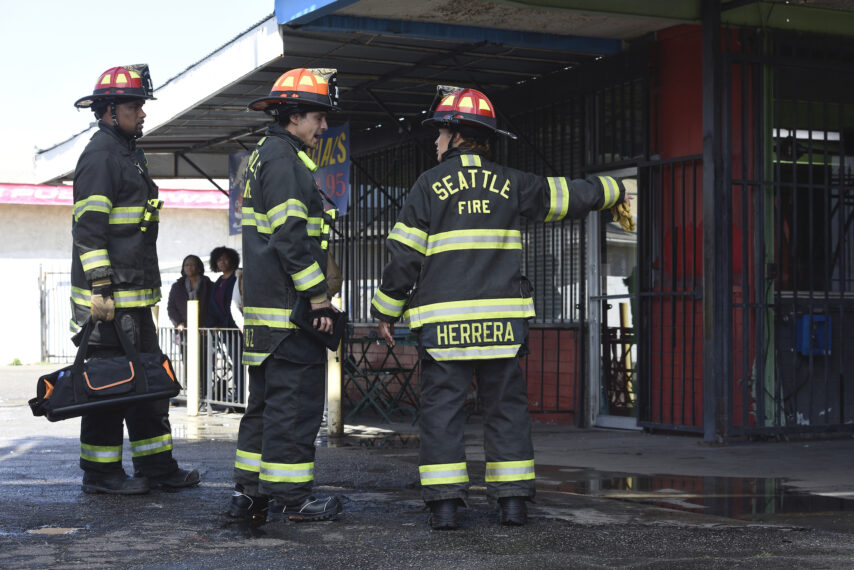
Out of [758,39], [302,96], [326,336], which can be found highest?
[758,39]

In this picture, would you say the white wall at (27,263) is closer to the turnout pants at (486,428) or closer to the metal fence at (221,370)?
the metal fence at (221,370)

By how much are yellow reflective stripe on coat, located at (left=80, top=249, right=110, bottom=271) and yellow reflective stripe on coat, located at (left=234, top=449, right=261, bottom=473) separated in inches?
55.3

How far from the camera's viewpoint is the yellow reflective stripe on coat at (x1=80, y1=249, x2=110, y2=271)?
623 centimetres

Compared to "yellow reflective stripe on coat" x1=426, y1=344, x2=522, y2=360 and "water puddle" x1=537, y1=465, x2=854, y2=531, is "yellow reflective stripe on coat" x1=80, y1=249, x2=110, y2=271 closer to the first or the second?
"yellow reflective stripe on coat" x1=426, y1=344, x2=522, y2=360

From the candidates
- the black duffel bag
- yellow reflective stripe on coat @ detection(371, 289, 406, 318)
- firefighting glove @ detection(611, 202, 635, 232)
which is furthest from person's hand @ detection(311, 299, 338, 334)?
firefighting glove @ detection(611, 202, 635, 232)

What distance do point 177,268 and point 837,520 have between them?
2174cm

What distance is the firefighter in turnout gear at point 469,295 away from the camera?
543 cm

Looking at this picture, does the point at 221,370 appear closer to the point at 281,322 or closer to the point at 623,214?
the point at 281,322

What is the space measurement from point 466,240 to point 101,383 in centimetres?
219

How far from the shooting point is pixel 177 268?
2588 cm

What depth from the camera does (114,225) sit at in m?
6.48

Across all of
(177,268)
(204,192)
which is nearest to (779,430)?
(177,268)

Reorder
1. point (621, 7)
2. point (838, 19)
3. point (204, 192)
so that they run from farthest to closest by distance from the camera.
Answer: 1. point (204, 192)
2. point (838, 19)
3. point (621, 7)

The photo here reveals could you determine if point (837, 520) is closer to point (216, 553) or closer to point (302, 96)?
point (216, 553)
